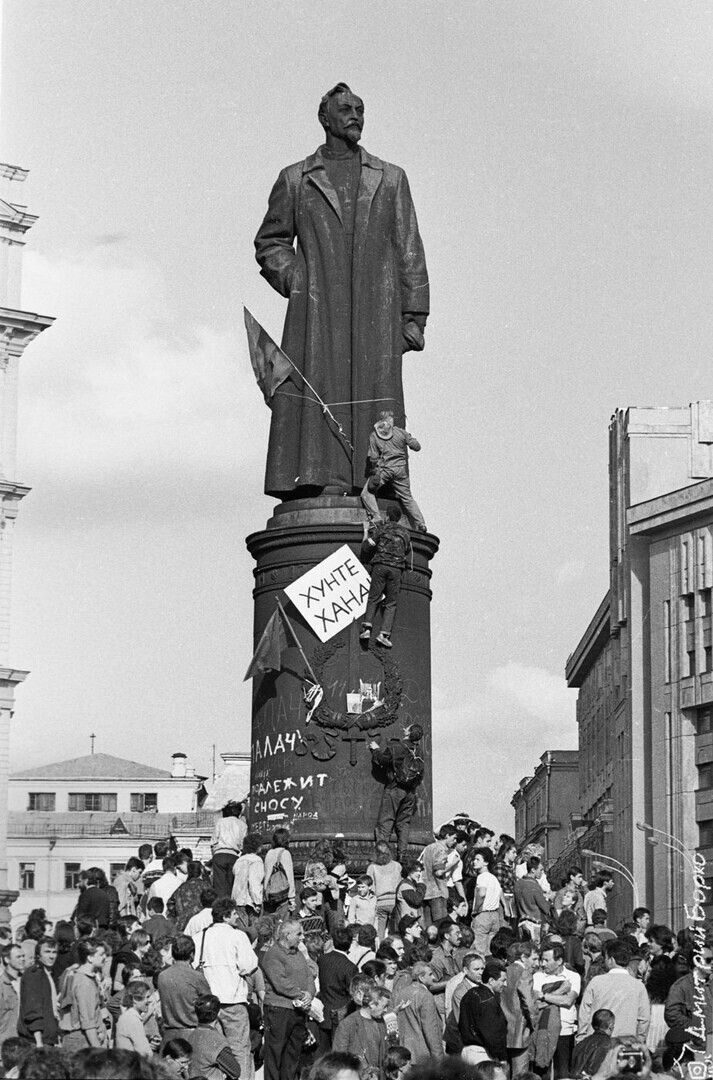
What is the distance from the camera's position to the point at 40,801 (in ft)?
337

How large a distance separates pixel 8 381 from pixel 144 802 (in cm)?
4308

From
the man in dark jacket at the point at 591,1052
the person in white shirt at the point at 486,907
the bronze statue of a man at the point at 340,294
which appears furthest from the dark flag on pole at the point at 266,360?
the man in dark jacket at the point at 591,1052

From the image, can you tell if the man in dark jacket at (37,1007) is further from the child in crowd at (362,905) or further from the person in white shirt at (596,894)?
the person in white shirt at (596,894)

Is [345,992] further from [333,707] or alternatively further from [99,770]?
[99,770]

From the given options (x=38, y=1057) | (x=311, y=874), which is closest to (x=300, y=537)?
(x=311, y=874)

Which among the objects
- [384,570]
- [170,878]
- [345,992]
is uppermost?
[384,570]

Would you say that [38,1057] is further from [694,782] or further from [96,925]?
[694,782]

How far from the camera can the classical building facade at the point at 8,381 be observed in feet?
210

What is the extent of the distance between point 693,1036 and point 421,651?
28.3 feet

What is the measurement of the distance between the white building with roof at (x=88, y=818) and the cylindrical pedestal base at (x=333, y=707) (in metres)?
50.1

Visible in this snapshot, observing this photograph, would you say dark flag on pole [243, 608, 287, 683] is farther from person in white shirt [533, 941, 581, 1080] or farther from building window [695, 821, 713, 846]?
building window [695, 821, 713, 846]

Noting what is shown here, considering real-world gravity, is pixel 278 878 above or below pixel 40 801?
below

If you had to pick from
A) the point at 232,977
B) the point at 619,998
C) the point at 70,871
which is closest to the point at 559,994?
the point at 619,998

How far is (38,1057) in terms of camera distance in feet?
32.1
